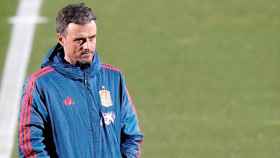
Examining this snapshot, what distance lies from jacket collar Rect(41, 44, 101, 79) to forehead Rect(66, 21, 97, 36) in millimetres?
207

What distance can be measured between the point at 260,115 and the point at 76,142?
4580 mm

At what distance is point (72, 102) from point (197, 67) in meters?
5.28

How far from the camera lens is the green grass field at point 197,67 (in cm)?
936

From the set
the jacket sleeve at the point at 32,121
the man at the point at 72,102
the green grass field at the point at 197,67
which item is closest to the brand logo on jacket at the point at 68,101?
the man at the point at 72,102

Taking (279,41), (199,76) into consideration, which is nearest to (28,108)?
(199,76)

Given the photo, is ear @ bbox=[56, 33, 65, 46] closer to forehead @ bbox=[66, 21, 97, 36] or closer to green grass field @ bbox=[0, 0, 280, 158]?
forehead @ bbox=[66, 21, 97, 36]

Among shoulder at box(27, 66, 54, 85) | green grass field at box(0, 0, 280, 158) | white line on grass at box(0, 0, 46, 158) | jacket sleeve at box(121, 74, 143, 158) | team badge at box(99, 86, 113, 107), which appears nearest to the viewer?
shoulder at box(27, 66, 54, 85)

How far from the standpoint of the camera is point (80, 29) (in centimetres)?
526

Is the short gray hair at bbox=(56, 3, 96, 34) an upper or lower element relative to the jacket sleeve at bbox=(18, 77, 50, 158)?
upper

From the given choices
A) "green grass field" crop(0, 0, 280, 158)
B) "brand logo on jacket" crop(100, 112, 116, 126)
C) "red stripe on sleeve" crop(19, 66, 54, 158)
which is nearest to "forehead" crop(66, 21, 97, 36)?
"red stripe on sleeve" crop(19, 66, 54, 158)

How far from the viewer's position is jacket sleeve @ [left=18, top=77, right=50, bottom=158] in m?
5.30

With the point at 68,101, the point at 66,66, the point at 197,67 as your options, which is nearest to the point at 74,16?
the point at 66,66

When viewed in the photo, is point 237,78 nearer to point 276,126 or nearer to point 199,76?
point 199,76

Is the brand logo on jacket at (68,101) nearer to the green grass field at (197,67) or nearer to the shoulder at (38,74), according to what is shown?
the shoulder at (38,74)
